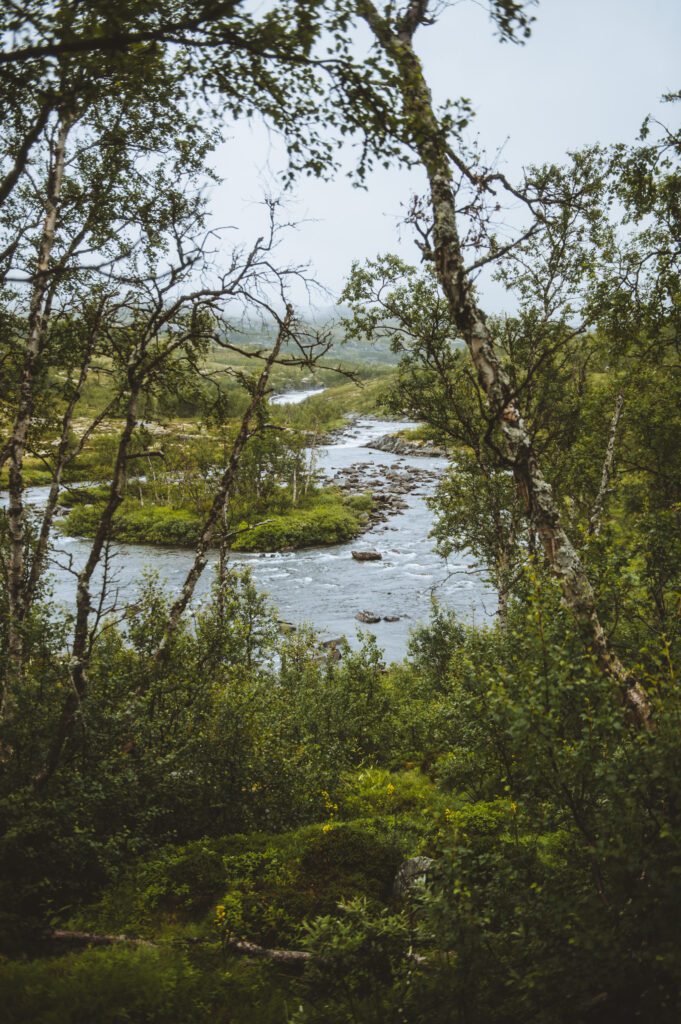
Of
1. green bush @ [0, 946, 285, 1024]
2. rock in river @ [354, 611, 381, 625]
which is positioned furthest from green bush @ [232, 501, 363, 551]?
green bush @ [0, 946, 285, 1024]

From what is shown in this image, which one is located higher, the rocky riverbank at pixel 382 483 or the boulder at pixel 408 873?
the rocky riverbank at pixel 382 483

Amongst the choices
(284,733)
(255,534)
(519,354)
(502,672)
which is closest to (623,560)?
(502,672)

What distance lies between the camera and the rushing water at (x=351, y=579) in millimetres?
32562

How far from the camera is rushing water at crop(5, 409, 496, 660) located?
107 feet

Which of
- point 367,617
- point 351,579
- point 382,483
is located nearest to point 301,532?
point 351,579

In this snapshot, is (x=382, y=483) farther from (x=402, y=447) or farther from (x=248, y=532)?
(x=248, y=532)

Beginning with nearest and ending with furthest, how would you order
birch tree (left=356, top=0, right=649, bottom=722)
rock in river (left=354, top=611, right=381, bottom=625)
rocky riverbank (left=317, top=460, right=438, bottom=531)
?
birch tree (left=356, top=0, right=649, bottom=722) → rock in river (left=354, top=611, right=381, bottom=625) → rocky riverbank (left=317, top=460, right=438, bottom=531)

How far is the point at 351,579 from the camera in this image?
4059cm

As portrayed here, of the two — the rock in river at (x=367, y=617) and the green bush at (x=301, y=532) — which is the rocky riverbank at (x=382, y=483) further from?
the rock in river at (x=367, y=617)

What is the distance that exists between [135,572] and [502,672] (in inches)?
1543

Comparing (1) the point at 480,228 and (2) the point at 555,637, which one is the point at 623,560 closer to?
(2) the point at 555,637

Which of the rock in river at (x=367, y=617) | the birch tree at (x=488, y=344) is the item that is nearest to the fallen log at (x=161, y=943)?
the birch tree at (x=488, y=344)

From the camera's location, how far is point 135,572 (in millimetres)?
40156

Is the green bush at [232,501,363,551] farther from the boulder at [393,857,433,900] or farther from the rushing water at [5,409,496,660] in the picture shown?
the boulder at [393,857,433,900]
